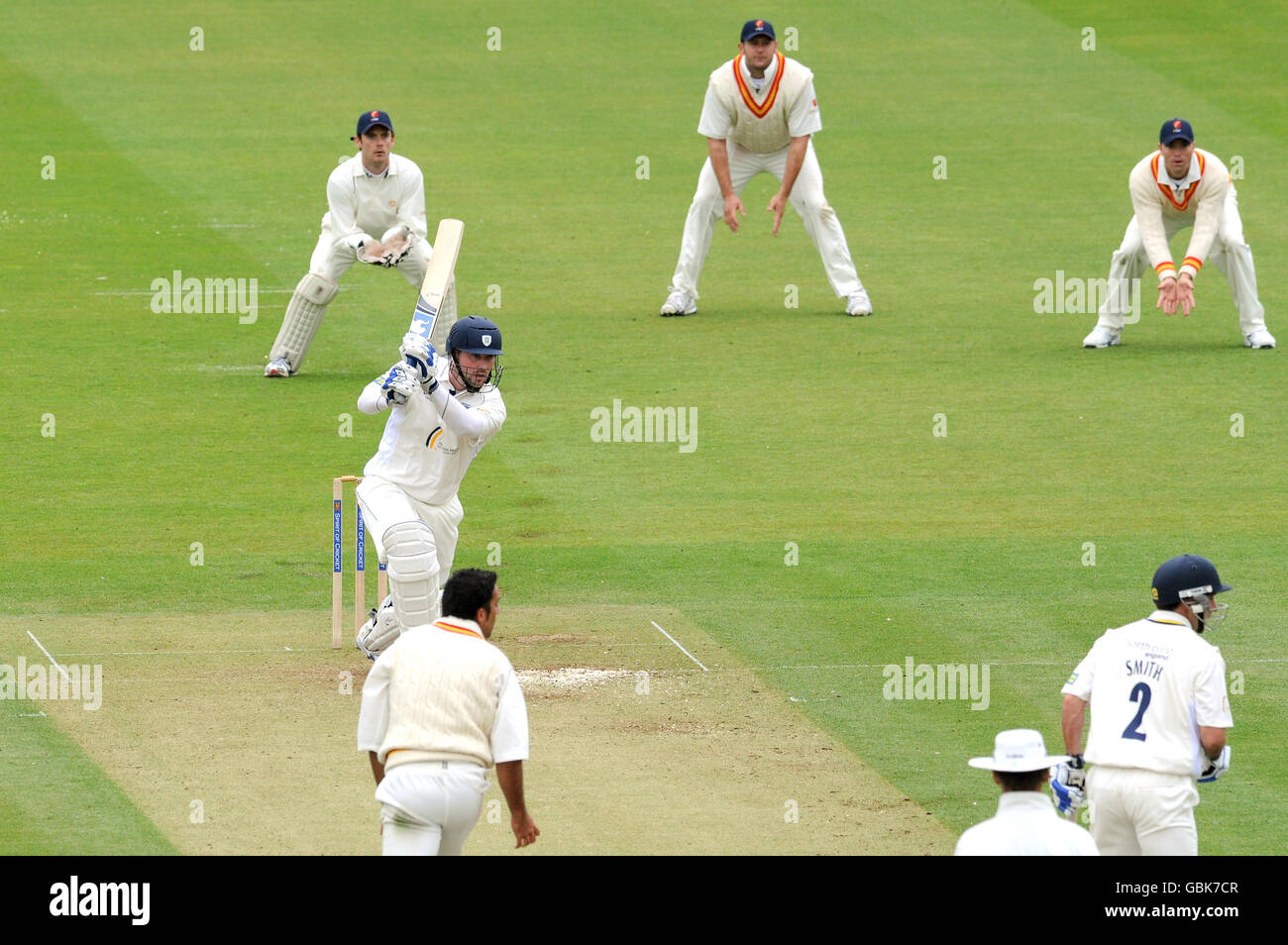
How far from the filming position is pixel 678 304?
20.0 meters

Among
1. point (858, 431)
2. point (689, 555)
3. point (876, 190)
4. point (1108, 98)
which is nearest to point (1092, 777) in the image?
point (689, 555)

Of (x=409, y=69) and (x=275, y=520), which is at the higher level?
(x=409, y=69)

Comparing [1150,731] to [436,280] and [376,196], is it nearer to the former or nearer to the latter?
[436,280]

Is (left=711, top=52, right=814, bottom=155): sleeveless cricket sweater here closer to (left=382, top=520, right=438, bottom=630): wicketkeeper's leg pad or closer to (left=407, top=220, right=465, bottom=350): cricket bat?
(left=407, top=220, right=465, bottom=350): cricket bat

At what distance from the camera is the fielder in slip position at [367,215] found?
16.8m

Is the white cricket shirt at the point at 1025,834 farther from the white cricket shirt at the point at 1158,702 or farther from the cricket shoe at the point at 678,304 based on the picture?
the cricket shoe at the point at 678,304

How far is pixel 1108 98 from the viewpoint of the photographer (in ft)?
94.7

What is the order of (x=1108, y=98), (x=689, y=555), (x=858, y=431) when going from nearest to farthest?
(x=689, y=555) < (x=858, y=431) < (x=1108, y=98)

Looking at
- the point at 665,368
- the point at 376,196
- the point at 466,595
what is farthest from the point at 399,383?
the point at 665,368

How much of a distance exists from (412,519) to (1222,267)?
10.1m

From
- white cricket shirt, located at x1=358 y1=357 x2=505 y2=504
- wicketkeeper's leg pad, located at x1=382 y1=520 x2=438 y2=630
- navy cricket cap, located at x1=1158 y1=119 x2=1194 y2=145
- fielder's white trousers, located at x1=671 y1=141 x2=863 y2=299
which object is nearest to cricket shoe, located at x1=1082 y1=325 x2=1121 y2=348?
navy cricket cap, located at x1=1158 y1=119 x2=1194 y2=145

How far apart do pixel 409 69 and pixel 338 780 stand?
70.8 ft
